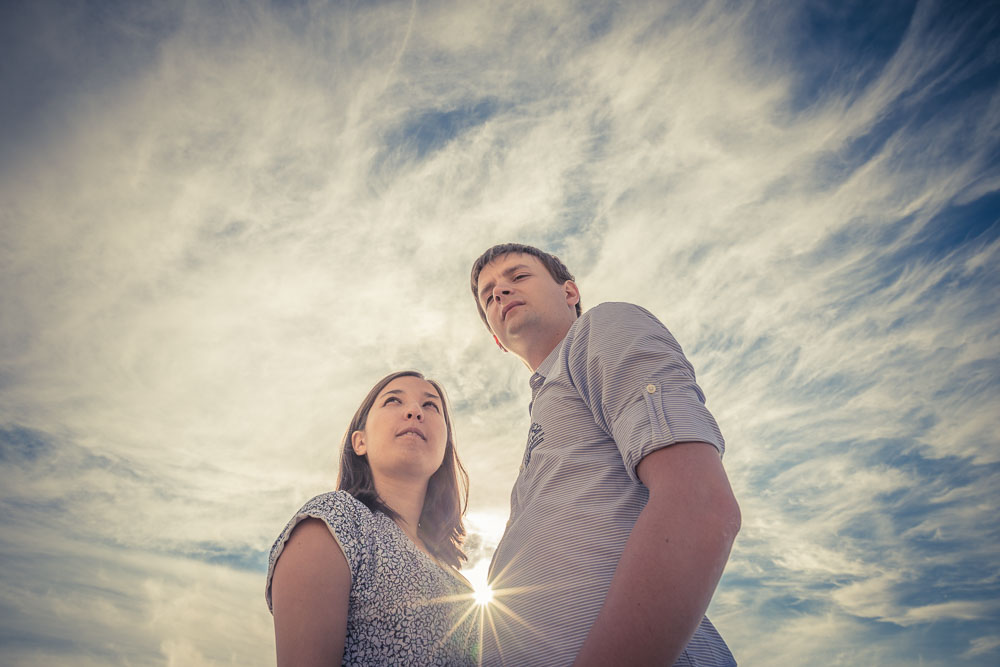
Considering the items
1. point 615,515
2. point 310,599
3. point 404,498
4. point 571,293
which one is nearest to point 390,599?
point 310,599

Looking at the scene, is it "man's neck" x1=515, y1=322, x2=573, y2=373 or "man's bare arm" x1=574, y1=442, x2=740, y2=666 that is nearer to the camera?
"man's bare arm" x1=574, y1=442, x2=740, y2=666

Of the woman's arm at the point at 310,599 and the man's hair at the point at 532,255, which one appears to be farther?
the man's hair at the point at 532,255

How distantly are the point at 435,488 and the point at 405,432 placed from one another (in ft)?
2.63

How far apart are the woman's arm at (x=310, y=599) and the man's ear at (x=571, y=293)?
202 centimetres

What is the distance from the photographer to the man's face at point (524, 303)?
3.15 m

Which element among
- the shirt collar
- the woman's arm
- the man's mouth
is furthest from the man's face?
the woman's arm

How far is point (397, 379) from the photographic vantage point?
5094 mm

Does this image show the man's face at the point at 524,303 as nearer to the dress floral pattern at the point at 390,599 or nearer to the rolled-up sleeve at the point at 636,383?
the rolled-up sleeve at the point at 636,383

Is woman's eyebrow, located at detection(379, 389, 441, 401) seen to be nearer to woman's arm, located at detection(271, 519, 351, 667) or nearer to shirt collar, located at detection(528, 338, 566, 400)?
woman's arm, located at detection(271, 519, 351, 667)

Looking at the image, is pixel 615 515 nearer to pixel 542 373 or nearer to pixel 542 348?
pixel 542 373

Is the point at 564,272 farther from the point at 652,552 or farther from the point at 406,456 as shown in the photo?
the point at 652,552

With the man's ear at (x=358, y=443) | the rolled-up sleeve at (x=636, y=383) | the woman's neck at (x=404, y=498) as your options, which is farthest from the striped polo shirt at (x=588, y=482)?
the man's ear at (x=358, y=443)

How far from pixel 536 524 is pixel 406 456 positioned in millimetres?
2378

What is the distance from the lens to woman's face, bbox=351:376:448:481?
4348mm
